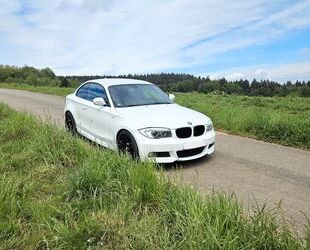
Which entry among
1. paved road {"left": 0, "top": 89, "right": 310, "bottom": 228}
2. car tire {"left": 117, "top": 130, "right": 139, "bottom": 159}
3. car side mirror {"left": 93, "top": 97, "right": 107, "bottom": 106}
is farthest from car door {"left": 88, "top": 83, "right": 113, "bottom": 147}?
paved road {"left": 0, "top": 89, "right": 310, "bottom": 228}

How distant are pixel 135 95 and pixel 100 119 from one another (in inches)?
35.3

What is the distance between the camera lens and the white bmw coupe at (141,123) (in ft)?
24.3

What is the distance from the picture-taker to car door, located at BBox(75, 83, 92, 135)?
960 centimetres

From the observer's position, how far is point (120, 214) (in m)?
4.64

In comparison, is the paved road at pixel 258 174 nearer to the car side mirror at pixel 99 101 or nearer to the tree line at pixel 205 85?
the car side mirror at pixel 99 101

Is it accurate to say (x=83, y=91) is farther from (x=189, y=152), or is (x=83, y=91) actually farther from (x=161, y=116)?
(x=189, y=152)

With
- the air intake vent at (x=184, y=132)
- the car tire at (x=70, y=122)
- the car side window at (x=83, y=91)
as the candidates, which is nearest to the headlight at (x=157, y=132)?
the air intake vent at (x=184, y=132)

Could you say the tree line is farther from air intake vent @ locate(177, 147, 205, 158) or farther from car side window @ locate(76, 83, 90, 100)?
air intake vent @ locate(177, 147, 205, 158)

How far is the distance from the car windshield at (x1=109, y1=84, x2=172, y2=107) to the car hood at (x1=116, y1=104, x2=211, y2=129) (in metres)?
0.30

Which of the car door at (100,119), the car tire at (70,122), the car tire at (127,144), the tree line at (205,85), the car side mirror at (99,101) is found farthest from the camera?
the tree line at (205,85)

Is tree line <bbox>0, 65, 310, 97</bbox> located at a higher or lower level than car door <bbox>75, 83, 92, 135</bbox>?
lower

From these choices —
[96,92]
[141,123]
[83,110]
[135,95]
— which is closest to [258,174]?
[141,123]

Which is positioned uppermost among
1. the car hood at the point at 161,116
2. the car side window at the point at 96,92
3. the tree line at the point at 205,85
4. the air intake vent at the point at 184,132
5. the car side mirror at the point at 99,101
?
the car side window at the point at 96,92

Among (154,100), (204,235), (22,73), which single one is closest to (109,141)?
(154,100)
